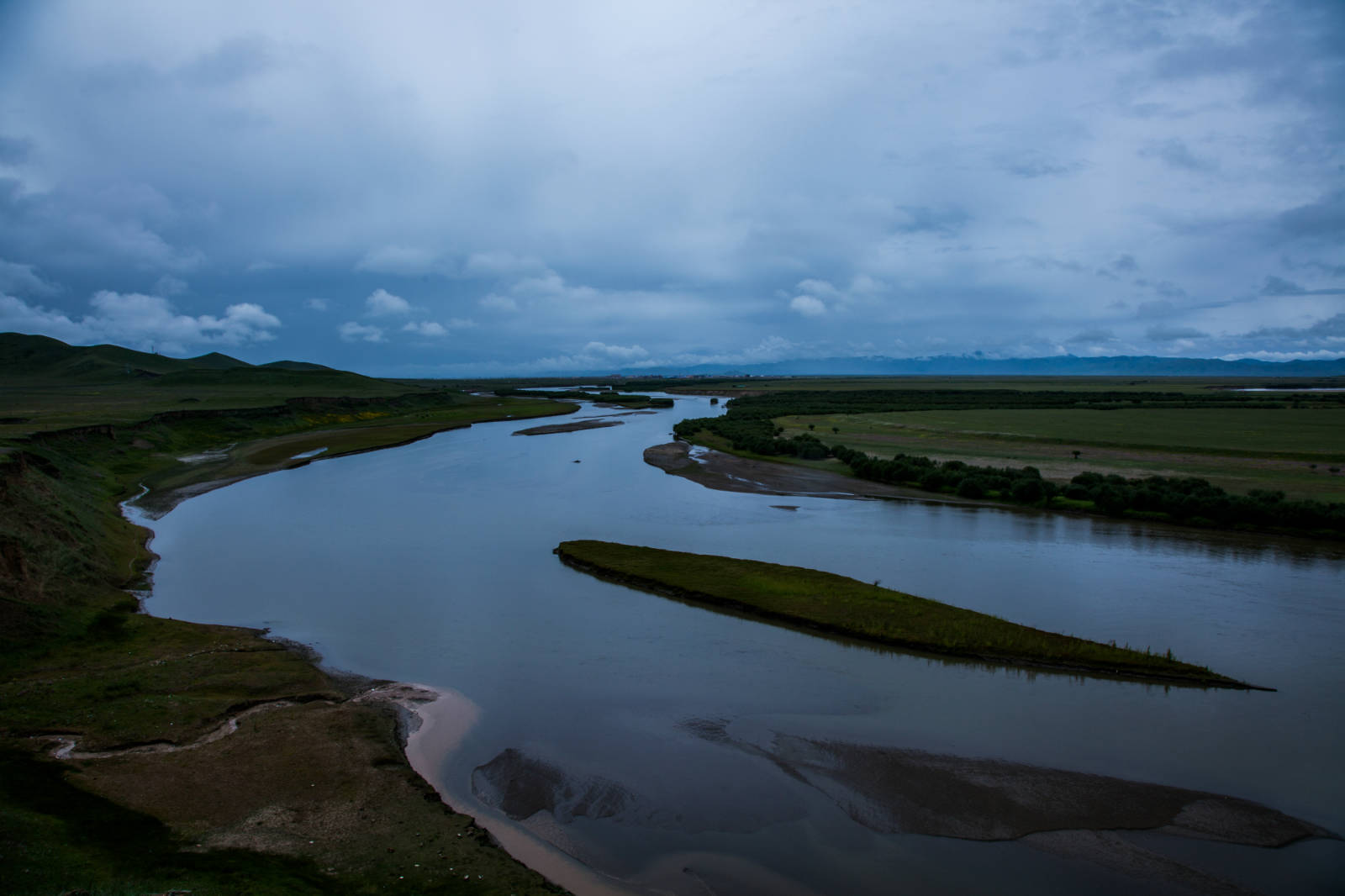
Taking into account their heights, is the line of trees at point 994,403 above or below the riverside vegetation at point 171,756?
above

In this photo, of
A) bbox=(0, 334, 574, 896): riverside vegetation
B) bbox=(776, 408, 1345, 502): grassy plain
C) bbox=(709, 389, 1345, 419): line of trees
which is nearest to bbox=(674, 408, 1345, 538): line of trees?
bbox=(776, 408, 1345, 502): grassy plain

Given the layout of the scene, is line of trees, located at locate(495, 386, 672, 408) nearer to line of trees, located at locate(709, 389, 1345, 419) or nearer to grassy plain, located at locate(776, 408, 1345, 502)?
line of trees, located at locate(709, 389, 1345, 419)

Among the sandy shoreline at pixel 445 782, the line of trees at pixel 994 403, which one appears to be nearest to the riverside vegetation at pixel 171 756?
the sandy shoreline at pixel 445 782

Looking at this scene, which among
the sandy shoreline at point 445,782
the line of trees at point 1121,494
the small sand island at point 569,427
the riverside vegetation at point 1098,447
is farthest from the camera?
the small sand island at point 569,427

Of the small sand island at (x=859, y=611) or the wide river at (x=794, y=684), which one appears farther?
the small sand island at (x=859, y=611)

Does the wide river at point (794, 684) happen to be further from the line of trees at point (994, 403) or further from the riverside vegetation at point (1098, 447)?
the line of trees at point (994, 403)

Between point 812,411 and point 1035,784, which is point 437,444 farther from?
point 1035,784
